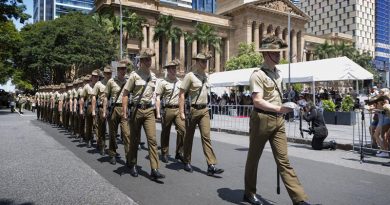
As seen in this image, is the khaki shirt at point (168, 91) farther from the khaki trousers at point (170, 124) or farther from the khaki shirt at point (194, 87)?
the khaki shirt at point (194, 87)

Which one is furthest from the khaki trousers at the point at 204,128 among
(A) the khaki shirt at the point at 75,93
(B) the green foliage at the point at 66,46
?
(B) the green foliage at the point at 66,46

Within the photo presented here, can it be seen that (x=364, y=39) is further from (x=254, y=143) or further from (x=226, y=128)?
(x=254, y=143)

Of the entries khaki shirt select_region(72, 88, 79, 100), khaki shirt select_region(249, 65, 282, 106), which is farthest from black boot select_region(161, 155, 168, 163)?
khaki shirt select_region(72, 88, 79, 100)

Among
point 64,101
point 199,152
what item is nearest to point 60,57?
point 64,101

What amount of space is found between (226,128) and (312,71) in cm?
769

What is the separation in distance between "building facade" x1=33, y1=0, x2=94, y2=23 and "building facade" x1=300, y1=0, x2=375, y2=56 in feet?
249

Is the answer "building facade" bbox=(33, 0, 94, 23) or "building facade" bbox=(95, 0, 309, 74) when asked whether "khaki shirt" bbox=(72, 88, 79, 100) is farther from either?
"building facade" bbox=(33, 0, 94, 23)

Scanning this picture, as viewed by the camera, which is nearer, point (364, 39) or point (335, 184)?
point (335, 184)

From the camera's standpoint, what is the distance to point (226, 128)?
15.9 meters

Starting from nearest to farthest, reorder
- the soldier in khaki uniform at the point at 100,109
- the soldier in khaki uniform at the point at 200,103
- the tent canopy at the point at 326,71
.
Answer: the soldier in khaki uniform at the point at 200,103, the soldier in khaki uniform at the point at 100,109, the tent canopy at the point at 326,71

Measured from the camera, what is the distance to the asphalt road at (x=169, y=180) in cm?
514

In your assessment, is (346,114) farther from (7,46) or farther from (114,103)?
(7,46)

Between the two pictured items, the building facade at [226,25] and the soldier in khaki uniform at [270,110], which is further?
the building facade at [226,25]

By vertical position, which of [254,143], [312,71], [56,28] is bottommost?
[254,143]
